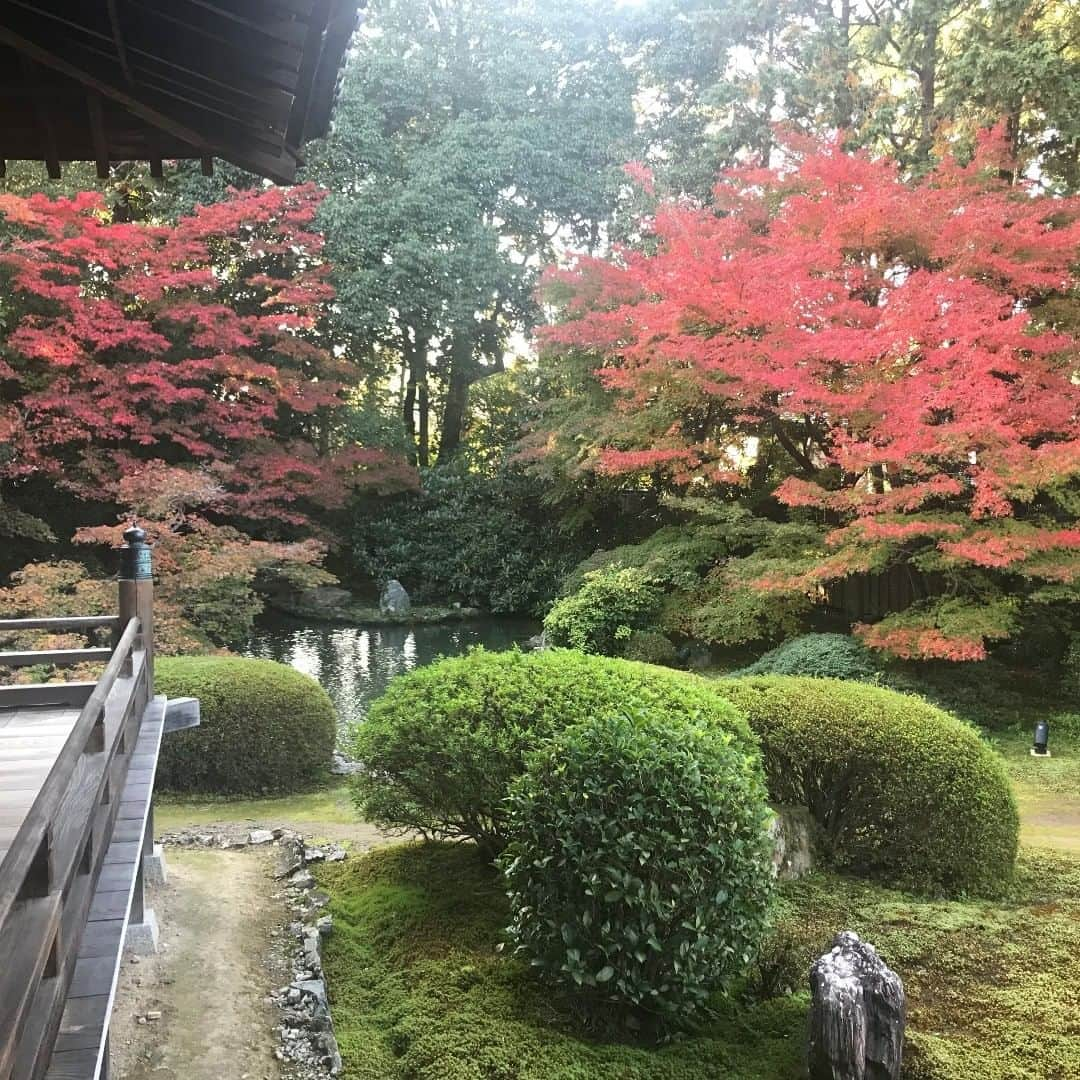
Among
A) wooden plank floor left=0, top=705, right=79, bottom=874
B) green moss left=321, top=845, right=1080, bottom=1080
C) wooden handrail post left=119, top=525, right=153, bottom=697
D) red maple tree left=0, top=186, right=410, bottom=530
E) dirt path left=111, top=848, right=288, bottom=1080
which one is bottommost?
dirt path left=111, top=848, right=288, bottom=1080

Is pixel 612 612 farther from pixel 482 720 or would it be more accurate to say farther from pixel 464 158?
pixel 464 158

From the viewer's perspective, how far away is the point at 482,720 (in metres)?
4.33

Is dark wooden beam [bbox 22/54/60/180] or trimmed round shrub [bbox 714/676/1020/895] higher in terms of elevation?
dark wooden beam [bbox 22/54/60/180]

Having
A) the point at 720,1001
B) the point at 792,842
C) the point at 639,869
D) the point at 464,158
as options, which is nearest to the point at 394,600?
the point at 464,158

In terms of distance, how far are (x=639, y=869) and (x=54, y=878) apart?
1.95 m

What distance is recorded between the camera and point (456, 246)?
58.9 feet

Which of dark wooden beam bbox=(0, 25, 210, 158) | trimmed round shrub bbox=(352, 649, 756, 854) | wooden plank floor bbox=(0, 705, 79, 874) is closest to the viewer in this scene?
dark wooden beam bbox=(0, 25, 210, 158)

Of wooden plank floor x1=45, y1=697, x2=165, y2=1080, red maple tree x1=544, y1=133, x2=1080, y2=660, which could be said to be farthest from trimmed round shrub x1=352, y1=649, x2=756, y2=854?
red maple tree x1=544, y1=133, x2=1080, y2=660

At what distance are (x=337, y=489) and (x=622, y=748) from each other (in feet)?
43.7

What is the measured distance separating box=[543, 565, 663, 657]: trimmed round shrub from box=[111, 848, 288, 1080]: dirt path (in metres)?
7.14

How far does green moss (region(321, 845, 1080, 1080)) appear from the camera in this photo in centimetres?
326

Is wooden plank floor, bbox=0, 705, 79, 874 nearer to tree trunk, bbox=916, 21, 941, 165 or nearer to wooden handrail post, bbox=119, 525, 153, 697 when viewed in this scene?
wooden handrail post, bbox=119, 525, 153, 697

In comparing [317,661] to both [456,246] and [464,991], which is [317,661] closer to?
[456,246]

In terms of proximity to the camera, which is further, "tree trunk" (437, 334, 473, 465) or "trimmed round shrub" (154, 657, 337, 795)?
"tree trunk" (437, 334, 473, 465)
